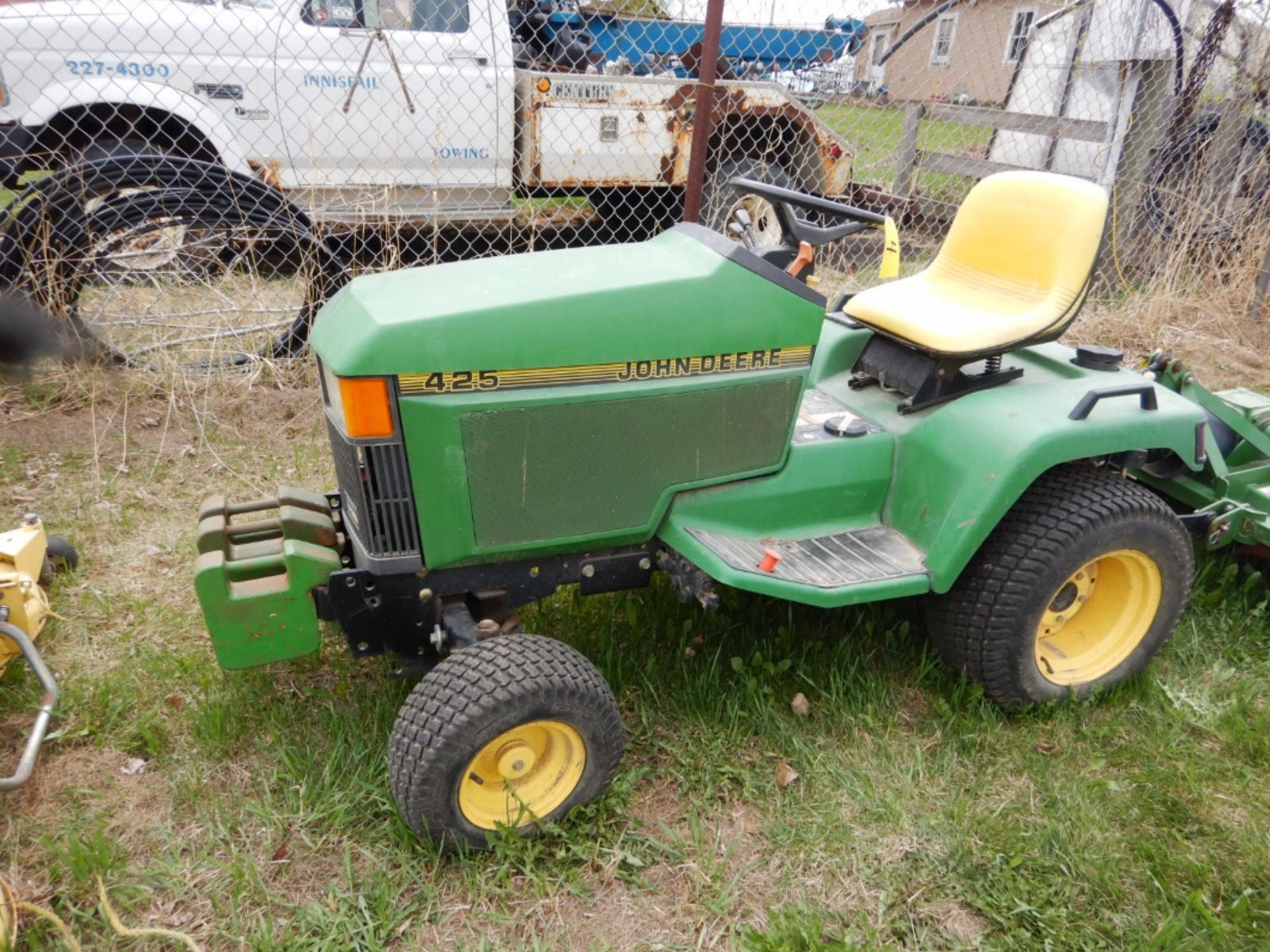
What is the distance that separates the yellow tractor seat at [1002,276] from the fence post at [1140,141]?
137 inches

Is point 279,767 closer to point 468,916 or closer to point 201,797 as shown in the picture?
point 201,797

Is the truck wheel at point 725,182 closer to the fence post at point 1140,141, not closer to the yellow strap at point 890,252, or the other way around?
the fence post at point 1140,141

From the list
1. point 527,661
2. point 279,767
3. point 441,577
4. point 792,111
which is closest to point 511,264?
point 441,577

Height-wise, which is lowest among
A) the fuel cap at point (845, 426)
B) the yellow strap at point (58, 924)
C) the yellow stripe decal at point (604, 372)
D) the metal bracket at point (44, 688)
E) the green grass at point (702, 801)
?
the green grass at point (702, 801)

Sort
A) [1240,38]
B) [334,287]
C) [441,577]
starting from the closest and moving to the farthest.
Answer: [441,577] < [334,287] < [1240,38]

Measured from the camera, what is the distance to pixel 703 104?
355 cm

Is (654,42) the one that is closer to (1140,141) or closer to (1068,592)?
(1140,141)

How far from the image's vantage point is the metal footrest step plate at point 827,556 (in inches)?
77.5

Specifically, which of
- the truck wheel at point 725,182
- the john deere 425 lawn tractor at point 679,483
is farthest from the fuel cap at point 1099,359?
the truck wheel at point 725,182

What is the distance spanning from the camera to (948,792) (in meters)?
2.10

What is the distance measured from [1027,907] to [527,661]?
1.09m

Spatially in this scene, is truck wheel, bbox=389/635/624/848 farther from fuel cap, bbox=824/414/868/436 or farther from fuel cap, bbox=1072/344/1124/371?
fuel cap, bbox=1072/344/1124/371

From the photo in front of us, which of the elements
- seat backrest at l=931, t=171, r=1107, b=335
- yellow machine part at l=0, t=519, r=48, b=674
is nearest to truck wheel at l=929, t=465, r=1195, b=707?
seat backrest at l=931, t=171, r=1107, b=335

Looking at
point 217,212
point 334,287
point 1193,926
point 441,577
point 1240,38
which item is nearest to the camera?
point 1193,926
